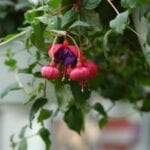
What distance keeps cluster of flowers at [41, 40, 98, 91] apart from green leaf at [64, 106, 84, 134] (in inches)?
5.2

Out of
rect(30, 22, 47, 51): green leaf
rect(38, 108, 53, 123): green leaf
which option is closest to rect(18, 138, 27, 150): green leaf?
rect(38, 108, 53, 123): green leaf

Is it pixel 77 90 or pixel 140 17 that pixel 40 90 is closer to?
pixel 77 90

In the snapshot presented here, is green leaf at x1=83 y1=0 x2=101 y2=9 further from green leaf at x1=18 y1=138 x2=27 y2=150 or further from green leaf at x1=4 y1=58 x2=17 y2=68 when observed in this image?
green leaf at x1=18 y1=138 x2=27 y2=150

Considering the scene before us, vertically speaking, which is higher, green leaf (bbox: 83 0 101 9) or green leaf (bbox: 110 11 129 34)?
green leaf (bbox: 83 0 101 9)

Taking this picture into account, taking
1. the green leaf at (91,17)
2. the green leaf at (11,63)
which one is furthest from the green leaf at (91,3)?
the green leaf at (11,63)

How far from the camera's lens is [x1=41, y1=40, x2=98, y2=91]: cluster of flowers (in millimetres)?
566

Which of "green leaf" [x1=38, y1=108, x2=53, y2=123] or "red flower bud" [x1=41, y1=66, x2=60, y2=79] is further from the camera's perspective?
"green leaf" [x1=38, y1=108, x2=53, y2=123]

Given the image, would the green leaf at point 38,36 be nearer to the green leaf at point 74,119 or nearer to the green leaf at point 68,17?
the green leaf at point 68,17

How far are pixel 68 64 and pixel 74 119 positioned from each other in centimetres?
15

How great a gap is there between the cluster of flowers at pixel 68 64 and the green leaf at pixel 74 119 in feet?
0.43

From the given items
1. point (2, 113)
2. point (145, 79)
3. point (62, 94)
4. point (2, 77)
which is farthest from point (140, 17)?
point (2, 113)

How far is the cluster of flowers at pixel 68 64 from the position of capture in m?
0.57

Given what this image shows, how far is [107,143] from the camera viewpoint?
4688 mm

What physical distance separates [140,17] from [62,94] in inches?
5.7
